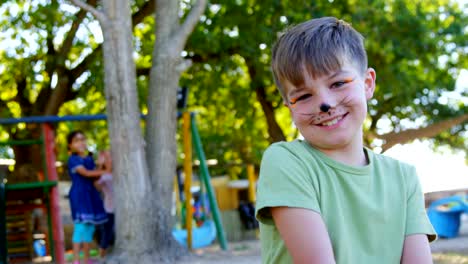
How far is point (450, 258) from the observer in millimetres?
6609

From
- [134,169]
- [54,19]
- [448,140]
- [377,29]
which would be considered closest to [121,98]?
[134,169]

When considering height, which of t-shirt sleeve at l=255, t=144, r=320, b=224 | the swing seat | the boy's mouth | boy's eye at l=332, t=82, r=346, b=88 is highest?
boy's eye at l=332, t=82, r=346, b=88

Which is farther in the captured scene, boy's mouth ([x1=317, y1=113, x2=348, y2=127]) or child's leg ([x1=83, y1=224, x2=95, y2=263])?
child's leg ([x1=83, y1=224, x2=95, y2=263])

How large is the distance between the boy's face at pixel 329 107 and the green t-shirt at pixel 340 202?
1.6 inches

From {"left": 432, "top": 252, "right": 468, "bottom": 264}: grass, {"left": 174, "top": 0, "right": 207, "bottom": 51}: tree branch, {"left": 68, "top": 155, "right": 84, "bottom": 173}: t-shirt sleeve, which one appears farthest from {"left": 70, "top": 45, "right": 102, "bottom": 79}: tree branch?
{"left": 432, "top": 252, "right": 468, "bottom": 264}: grass

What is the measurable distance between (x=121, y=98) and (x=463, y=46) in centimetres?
1181

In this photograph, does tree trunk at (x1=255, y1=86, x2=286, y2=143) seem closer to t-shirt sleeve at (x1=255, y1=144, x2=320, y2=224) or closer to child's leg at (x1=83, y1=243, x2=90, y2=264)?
child's leg at (x1=83, y1=243, x2=90, y2=264)

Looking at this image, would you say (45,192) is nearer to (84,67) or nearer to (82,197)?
(82,197)

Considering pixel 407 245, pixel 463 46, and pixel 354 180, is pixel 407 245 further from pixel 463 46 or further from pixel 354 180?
pixel 463 46

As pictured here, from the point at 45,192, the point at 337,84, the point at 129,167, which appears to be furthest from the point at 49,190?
the point at 337,84

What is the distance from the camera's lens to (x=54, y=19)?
35.9 ft

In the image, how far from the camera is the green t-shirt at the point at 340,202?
142cm

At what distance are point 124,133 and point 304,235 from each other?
5664mm

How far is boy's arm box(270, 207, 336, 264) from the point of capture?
1.37 metres
